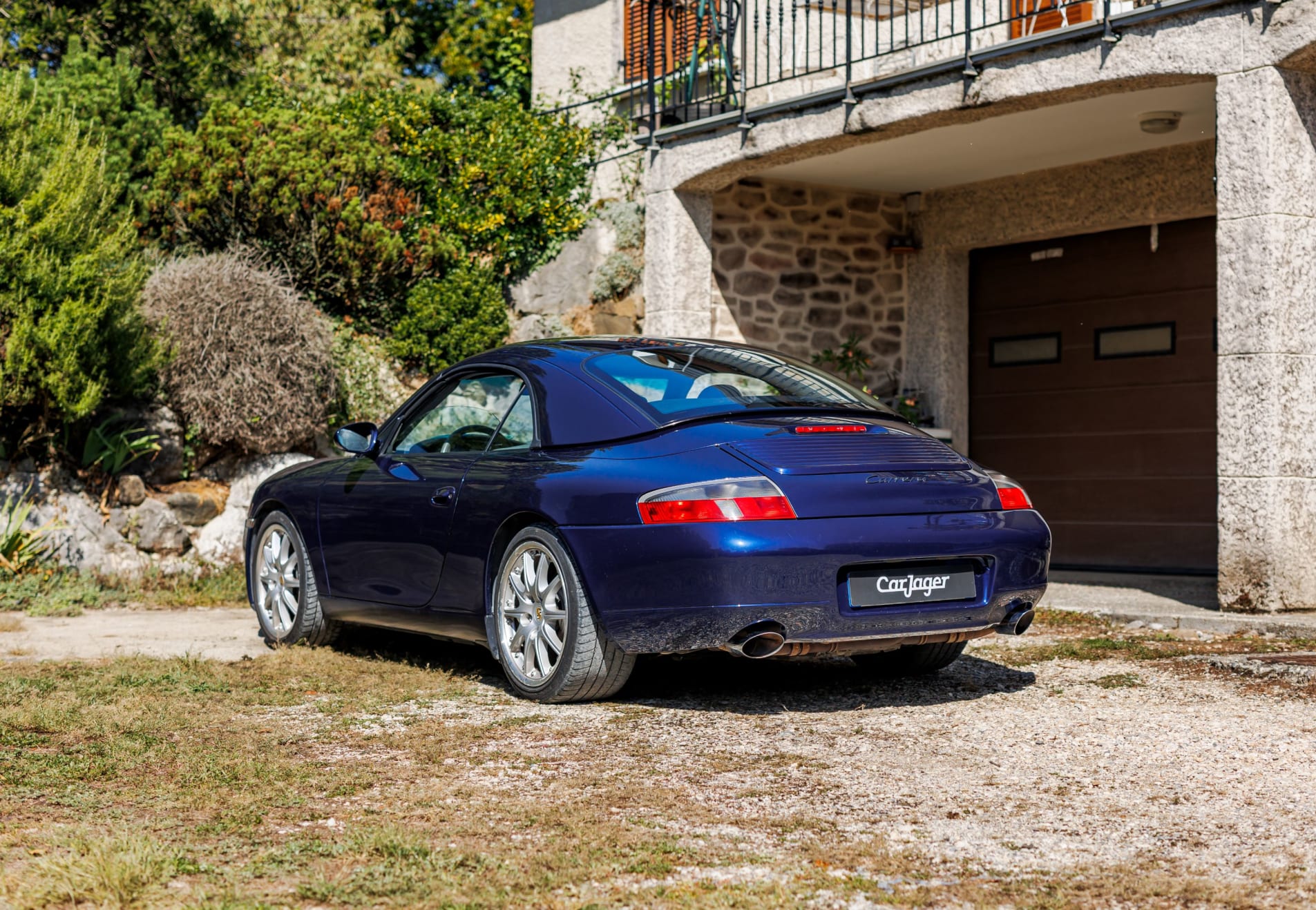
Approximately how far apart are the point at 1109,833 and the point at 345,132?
11547 mm

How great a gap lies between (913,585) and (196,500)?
24.0 ft

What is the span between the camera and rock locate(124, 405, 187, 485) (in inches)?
438

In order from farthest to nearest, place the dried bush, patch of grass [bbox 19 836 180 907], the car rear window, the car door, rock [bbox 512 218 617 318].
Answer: rock [bbox 512 218 617 318] → the dried bush → the car door → the car rear window → patch of grass [bbox 19 836 180 907]

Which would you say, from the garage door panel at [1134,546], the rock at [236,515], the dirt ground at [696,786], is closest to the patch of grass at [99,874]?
the dirt ground at [696,786]

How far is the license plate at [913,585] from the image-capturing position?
526 cm

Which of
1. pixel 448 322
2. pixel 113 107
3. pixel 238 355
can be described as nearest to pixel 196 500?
pixel 238 355

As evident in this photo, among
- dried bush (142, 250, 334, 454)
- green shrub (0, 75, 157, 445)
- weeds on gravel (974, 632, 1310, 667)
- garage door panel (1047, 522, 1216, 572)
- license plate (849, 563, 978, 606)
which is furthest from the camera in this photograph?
garage door panel (1047, 522, 1216, 572)

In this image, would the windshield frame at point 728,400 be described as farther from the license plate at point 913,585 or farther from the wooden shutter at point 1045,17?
the wooden shutter at point 1045,17

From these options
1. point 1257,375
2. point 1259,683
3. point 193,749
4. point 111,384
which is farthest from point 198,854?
point 111,384

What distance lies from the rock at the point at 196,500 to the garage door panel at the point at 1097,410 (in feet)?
21.7

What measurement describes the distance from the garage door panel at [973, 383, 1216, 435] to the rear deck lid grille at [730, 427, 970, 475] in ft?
21.7

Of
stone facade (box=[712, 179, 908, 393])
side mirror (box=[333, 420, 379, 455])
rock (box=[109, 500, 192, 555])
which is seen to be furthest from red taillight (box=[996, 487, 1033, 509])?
stone facade (box=[712, 179, 908, 393])

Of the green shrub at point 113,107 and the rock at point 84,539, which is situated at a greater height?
the green shrub at point 113,107

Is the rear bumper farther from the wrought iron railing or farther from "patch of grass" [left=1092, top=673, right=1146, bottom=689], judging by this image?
the wrought iron railing
